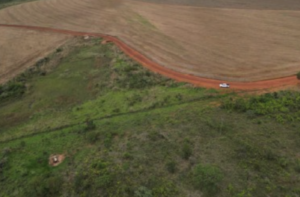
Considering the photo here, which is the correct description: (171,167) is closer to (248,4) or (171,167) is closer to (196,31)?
(196,31)

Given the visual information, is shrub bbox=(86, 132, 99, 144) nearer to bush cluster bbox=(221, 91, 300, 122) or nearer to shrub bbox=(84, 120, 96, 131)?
shrub bbox=(84, 120, 96, 131)

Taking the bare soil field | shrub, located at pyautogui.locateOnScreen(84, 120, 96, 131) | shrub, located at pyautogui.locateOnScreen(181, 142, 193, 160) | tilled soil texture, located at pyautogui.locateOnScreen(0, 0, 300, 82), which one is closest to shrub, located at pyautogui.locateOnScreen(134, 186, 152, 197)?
shrub, located at pyautogui.locateOnScreen(181, 142, 193, 160)

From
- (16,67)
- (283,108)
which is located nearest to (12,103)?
(16,67)

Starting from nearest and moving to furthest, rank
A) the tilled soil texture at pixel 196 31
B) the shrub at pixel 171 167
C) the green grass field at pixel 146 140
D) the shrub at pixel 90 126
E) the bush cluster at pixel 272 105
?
the green grass field at pixel 146 140
the shrub at pixel 171 167
the bush cluster at pixel 272 105
the shrub at pixel 90 126
the tilled soil texture at pixel 196 31

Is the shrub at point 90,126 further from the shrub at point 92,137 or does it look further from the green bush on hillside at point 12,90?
the green bush on hillside at point 12,90

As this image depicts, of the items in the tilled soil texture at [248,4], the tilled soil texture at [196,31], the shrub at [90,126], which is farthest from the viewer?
the tilled soil texture at [248,4]

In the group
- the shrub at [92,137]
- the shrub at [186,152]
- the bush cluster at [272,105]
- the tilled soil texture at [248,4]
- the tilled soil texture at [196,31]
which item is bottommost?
the shrub at [92,137]

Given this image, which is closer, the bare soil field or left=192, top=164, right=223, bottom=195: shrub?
left=192, top=164, right=223, bottom=195: shrub

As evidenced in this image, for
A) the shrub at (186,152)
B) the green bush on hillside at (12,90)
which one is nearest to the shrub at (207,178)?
the shrub at (186,152)
